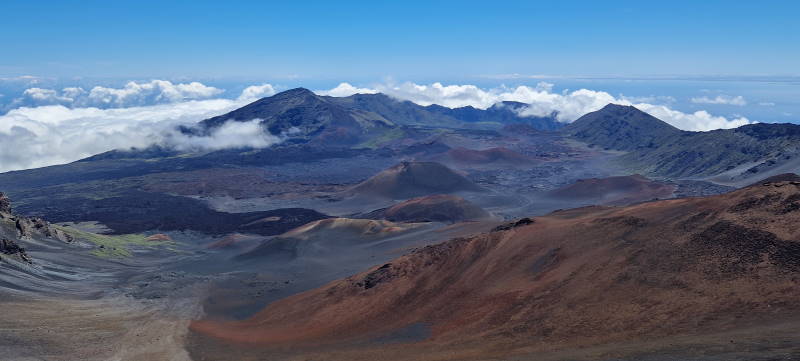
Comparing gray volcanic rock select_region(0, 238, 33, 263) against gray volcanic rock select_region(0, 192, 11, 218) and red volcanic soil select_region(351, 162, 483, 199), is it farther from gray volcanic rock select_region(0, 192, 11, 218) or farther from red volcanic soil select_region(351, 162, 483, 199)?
red volcanic soil select_region(351, 162, 483, 199)

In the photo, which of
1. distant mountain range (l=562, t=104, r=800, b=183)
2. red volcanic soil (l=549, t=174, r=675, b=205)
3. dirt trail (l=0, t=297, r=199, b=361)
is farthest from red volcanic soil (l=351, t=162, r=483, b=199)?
dirt trail (l=0, t=297, r=199, b=361)

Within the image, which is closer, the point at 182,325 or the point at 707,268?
the point at 707,268

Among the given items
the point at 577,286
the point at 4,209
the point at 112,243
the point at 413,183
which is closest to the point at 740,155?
the point at 413,183

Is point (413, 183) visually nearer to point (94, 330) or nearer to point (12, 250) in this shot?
point (12, 250)

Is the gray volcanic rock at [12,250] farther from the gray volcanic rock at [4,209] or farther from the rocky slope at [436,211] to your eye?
the rocky slope at [436,211]

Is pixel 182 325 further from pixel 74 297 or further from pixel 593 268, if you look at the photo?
pixel 593 268

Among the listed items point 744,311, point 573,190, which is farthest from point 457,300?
point 573,190

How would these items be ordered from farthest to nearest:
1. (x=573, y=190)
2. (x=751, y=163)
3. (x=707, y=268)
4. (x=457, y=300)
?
(x=751, y=163) → (x=573, y=190) → (x=457, y=300) → (x=707, y=268)
